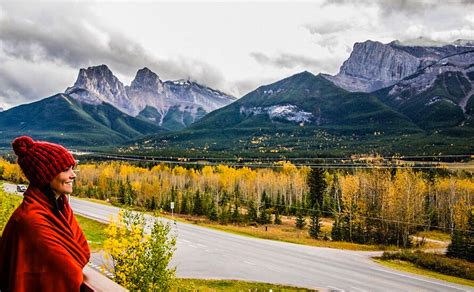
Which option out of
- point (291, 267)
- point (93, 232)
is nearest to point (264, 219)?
point (93, 232)

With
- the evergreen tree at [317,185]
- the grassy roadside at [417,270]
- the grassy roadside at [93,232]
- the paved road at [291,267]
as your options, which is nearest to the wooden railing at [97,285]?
the paved road at [291,267]

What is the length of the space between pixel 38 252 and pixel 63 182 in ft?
1.77

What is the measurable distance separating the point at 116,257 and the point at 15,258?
7.26 metres

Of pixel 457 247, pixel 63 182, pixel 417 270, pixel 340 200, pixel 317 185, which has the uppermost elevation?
pixel 63 182

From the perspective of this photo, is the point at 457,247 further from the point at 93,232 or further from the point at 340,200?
the point at 93,232

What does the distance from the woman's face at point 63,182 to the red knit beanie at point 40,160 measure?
3cm

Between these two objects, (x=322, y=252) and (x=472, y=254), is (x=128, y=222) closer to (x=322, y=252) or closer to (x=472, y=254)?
(x=322, y=252)

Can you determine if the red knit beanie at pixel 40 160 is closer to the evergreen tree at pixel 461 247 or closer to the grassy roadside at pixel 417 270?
the grassy roadside at pixel 417 270

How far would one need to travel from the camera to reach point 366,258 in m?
36.2

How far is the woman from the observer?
2.21 meters

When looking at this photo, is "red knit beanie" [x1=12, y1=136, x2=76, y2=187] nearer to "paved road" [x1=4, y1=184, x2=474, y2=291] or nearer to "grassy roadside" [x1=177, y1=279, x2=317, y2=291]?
"grassy roadside" [x1=177, y1=279, x2=317, y2=291]

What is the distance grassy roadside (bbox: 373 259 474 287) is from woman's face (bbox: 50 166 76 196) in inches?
1346

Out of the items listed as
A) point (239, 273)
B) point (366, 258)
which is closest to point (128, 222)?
point (239, 273)

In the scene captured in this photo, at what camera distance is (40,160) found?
101 inches
